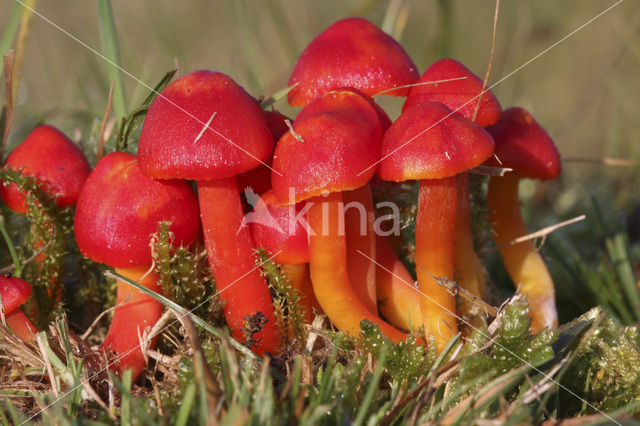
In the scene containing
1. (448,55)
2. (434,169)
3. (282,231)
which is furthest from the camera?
(448,55)

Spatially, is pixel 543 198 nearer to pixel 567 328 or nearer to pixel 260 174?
pixel 567 328

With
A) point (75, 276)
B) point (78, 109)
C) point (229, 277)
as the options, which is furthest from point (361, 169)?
point (78, 109)

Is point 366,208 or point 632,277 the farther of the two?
point 632,277

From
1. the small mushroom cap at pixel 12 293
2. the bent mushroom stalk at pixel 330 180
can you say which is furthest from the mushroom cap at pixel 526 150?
the small mushroom cap at pixel 12 293

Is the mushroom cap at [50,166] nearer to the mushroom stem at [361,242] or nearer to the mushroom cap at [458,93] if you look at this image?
the mushroom stem at [361,242]

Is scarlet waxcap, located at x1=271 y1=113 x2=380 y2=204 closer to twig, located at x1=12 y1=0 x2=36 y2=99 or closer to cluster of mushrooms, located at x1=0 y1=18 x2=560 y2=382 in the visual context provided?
cluster of mushrooms, located at x1=0 y1=18 x2=560 y2=382

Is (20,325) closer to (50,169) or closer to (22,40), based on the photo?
(50,169)

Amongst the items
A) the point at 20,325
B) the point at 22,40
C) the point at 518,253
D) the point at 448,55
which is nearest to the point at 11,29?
the point at 22,40
